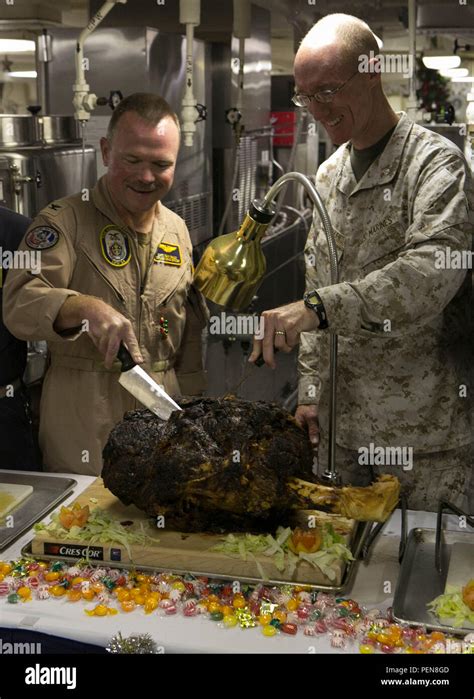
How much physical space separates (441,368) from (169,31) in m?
2.40

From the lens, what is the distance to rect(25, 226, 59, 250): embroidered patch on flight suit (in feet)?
8.54

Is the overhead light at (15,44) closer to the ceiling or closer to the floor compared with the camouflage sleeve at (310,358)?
closer to the ceiling

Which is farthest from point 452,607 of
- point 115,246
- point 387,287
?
point 115,246

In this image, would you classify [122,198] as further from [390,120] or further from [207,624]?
[207,624]

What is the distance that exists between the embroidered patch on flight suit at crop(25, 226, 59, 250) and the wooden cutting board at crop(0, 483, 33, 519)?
73 cm

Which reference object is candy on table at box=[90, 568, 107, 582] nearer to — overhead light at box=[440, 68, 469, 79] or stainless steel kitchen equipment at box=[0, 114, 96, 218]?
stainless steel kitchen equipment at box=[0, 114, 96, 218]

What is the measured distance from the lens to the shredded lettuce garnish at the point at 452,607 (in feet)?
5.36

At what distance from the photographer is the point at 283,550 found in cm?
185

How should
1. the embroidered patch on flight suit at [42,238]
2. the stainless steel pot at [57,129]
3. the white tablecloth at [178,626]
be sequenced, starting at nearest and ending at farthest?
the white tablecloth at [178,626], the embroidered patch on flight suit at [42,238], the stainless steel pot at [57,129]

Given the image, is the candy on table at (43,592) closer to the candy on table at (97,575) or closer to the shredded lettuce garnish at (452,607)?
the candy on table at (97,575)

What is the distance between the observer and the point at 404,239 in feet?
7.76

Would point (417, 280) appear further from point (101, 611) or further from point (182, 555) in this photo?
point (101, 611)

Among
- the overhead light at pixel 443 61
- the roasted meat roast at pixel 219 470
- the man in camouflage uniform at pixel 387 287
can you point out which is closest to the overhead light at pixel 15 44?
the overhead light at pixel 443 61

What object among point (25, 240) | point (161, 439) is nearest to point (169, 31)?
point (25, 240)
